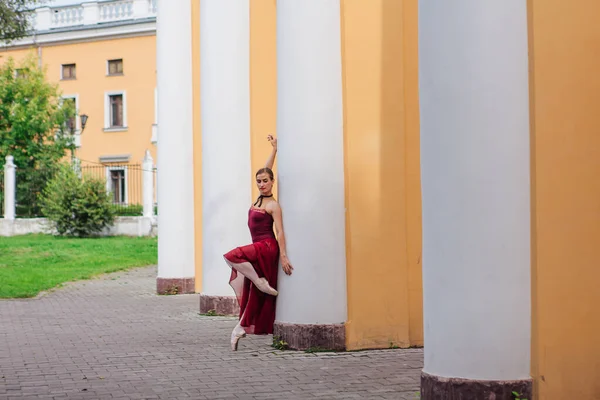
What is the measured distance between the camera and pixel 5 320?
13.2m

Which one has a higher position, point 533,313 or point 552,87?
point 552,87

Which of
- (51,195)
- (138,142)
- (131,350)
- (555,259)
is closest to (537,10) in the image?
(555,259)

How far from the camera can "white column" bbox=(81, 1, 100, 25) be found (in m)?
47.3

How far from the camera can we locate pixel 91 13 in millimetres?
47750

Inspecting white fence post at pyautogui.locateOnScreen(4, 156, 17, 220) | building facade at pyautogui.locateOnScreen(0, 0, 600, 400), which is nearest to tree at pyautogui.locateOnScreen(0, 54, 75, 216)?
white fence post at pyautogui.locateOnScreen(4, 156, 17, 220)

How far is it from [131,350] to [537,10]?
18.2ft

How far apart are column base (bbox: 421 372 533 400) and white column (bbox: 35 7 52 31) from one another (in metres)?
45.7

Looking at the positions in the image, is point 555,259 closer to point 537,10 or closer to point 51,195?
point 537,10

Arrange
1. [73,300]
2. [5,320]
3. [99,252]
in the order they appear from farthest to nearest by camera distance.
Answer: [99,252], [73,300], [5,320]

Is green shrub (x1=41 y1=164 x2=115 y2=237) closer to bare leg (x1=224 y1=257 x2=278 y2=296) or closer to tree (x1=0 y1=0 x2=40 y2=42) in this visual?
tree (x1=0 y1=0 x2=40 y2=42)

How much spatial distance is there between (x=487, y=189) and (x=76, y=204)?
1103 inches

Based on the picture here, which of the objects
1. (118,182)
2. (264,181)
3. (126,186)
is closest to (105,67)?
(118,182)

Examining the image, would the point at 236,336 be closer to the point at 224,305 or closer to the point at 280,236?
the point at 280,236

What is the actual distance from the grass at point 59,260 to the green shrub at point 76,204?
794mm
